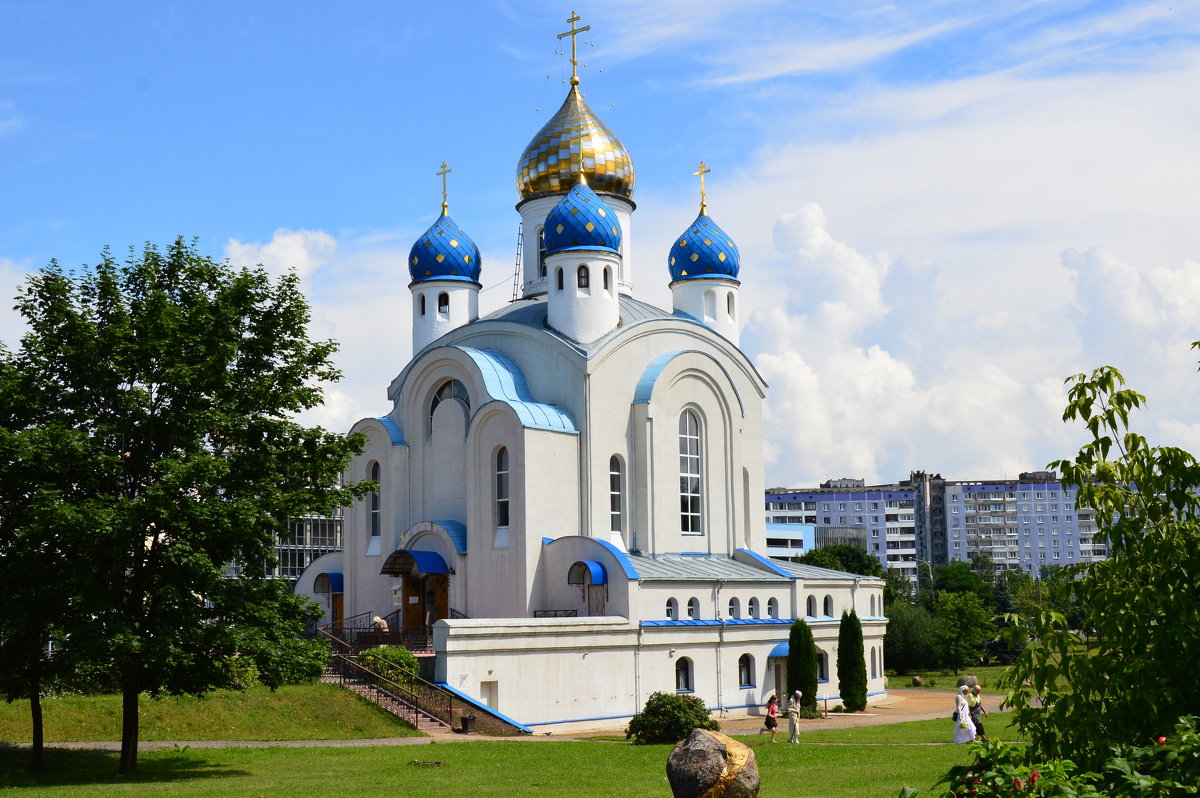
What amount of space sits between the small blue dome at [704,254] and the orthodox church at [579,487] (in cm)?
→ 10

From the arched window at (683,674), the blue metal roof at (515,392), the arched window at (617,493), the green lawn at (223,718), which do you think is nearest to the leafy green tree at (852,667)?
the arched window at (683,674)

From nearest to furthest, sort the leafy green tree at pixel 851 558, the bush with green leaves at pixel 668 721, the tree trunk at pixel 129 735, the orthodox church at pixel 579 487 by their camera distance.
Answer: the tree trunk at pixel 129 735 → the bush with green leaves at pixel 668 721 → the orthodox church at pixel 579 487 → the leafy green tree at pixel 851 558

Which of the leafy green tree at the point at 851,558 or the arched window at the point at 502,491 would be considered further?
the leafy green tree at the point at 851,558

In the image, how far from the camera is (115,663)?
18.1m

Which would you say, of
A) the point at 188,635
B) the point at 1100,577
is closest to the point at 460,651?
the point at 188,635

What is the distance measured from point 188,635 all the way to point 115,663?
1.07 metres

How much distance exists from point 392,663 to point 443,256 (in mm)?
14777

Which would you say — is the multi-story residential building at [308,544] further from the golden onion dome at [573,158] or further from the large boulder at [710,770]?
the large boulder at [710,770]

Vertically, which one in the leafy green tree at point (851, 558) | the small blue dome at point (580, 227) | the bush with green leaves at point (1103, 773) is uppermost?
the small blue dome at point (580, 227)

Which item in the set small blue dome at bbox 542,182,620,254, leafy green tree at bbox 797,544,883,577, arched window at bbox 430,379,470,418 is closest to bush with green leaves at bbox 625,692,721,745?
arched window at bbox 430,379,470,418

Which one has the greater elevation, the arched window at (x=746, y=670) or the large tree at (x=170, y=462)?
the large tree at (x=170, y=462)

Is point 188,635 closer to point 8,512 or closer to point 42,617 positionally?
point 42,617

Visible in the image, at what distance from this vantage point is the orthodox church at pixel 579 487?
30500 mm

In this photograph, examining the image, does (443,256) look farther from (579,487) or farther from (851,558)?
(851,558)
